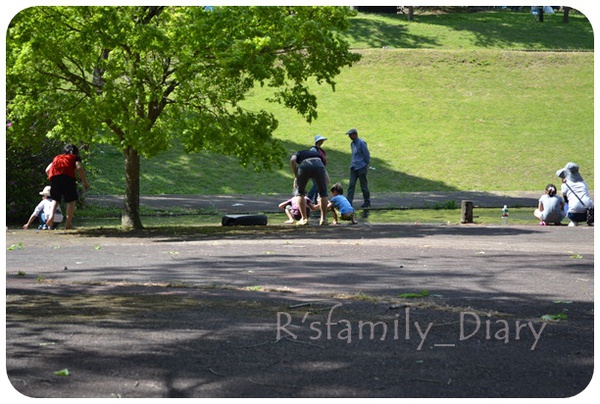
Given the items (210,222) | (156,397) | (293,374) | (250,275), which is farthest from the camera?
(210,222)

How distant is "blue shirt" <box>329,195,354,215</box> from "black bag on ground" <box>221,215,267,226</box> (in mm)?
1413

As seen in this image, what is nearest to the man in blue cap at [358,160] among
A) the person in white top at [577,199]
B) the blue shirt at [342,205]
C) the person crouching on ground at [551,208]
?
the blue shirt at [342,205]

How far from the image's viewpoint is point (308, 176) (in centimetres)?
1777

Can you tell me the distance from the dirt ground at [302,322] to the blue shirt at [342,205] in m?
5.36

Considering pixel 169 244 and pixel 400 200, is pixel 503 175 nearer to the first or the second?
pixel 400 200

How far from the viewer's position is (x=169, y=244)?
14.3 m

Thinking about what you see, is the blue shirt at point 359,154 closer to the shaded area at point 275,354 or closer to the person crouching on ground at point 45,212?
the person crouching on ground at point 45,212

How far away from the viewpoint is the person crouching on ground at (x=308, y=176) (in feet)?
58.1

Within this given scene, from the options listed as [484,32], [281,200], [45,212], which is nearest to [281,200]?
[281,200]

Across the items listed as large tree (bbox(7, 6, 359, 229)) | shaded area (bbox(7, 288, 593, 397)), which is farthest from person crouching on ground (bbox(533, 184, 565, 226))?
shaded area (bbox(7, 288, 593, 397))

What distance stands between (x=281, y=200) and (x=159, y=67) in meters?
9.05

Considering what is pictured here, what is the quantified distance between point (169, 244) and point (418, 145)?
22.0 meters

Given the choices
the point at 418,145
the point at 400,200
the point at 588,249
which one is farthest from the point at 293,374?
the point at 418,145

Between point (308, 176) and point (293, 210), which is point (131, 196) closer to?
point (293, 210)
